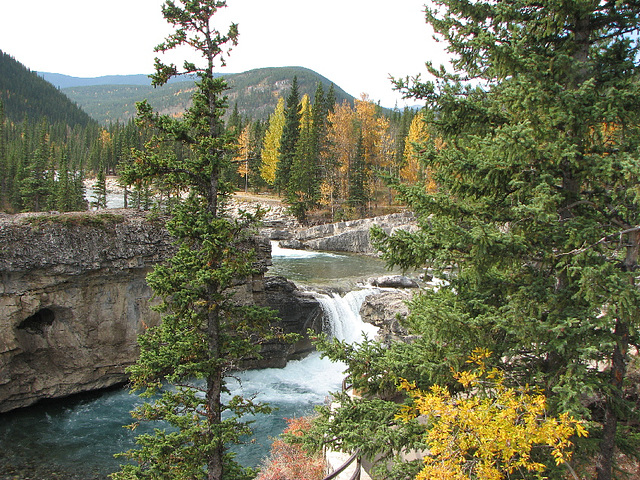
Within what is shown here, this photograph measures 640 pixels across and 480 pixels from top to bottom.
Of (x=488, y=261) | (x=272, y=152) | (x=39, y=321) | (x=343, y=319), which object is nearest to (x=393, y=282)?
(x=343, y=319)

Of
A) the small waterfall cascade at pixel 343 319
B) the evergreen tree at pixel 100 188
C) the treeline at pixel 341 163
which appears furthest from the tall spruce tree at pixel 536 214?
the evergreen tree at pixel 100 188

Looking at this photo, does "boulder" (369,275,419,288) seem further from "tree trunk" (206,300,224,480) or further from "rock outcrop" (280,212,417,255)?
"tree trunk" (206,300,224,480)

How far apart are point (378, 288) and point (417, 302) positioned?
790 inches

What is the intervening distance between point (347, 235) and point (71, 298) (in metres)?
29.1

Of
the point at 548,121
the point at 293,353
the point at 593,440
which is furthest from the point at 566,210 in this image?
the point at 293,353

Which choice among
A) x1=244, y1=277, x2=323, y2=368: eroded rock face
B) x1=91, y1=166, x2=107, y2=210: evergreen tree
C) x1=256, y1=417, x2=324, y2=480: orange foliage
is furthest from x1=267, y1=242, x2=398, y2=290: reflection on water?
x1=91, y1=166, x2=107, y2=210: evergreen tree

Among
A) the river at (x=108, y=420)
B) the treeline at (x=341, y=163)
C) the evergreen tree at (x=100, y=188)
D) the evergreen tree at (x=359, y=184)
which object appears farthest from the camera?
the treeline at (x=341, y=163)

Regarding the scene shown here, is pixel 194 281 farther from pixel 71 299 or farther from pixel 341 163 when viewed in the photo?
pixel 341 163

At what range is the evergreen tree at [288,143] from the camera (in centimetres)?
5925

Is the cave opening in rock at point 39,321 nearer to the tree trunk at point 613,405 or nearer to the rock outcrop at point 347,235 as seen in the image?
the tree trunk at point 613,405

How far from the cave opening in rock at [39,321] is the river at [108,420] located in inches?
141

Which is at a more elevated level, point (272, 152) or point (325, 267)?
point (272, 152)

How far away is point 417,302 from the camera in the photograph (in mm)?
7711

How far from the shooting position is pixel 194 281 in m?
8.43
